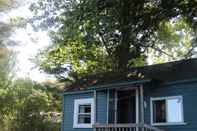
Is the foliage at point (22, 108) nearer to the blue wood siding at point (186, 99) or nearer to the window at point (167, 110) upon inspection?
the window at point (167, 110)

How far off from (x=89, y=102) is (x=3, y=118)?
33.9ft

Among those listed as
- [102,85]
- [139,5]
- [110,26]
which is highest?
[139,5]

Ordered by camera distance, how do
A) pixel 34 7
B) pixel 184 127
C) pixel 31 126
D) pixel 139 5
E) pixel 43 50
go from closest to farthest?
pixel 184 127 < pixel 139 5 < pixel 34 7 < pixel 31 126 < pixel 43 50

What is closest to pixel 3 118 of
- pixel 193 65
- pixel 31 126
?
pixel 31 126

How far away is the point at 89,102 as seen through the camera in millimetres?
21297

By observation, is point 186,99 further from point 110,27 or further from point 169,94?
point 110,27

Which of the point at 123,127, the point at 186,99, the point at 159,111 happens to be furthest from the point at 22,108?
the point at 186,99

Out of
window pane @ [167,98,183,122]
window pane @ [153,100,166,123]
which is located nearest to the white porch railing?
window pane @ [153,100,166,123]

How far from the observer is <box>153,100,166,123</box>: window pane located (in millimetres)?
18156

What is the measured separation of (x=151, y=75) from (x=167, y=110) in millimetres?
2312

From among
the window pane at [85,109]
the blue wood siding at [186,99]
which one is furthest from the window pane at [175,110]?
the window pane at [85,109]

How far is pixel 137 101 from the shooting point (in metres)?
19.1

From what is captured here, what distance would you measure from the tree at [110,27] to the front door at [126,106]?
10.6 ft

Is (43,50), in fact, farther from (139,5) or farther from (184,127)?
(184,127)
